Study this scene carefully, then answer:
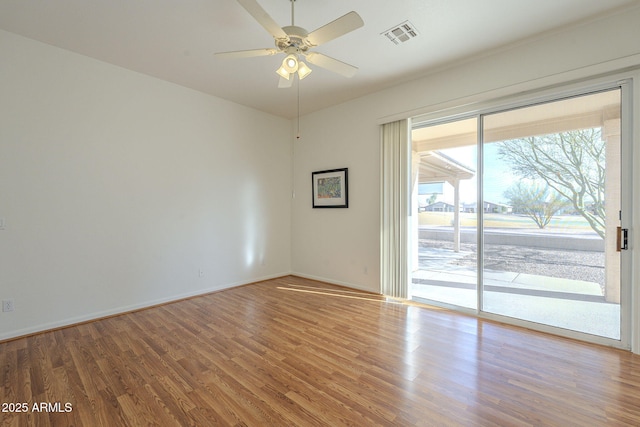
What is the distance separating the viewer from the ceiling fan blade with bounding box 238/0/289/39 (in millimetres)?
1824

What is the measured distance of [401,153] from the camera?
3.96m

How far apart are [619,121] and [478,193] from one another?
133cm

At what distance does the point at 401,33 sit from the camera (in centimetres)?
280

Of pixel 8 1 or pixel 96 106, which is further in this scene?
pixel 96 106

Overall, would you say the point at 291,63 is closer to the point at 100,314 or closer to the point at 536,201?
the point at 536,201

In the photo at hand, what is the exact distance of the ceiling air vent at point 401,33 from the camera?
8.86 ft

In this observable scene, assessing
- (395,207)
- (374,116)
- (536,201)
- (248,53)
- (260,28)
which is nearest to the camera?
(248,53)

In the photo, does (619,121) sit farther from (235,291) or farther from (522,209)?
(235,291)

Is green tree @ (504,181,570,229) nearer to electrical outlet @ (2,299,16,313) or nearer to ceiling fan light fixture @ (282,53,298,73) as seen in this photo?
ceiling fan light fixture @ (282,53,298,73)

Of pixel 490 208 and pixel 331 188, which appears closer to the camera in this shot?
pixel 490 208

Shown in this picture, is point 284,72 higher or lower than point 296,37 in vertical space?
lower

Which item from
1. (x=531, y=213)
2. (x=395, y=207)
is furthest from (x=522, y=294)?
(x=395, y=207)

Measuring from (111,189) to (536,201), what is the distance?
16.3 ft

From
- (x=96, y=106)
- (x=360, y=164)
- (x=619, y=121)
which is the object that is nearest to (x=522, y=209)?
(x=619, y=121)
